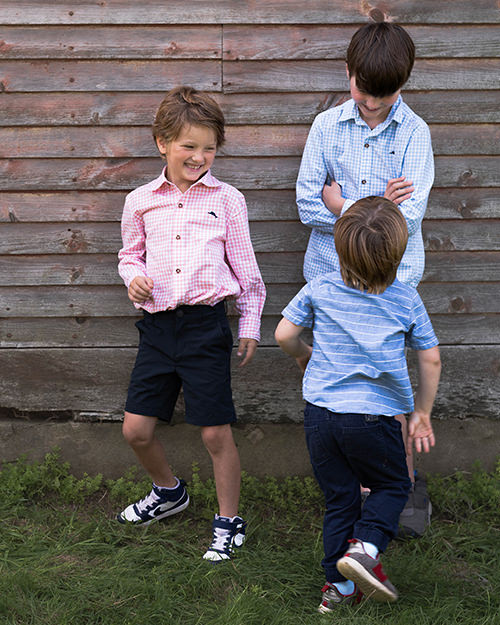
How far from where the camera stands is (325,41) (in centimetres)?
360

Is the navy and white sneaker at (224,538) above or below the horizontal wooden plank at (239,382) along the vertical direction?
below

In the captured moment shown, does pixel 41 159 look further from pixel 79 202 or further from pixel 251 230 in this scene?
pixel 251 230

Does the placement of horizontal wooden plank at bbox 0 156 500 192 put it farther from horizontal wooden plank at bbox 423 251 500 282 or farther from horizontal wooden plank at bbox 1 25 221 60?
horizontal wooden plank at bbox 1 25 221 60

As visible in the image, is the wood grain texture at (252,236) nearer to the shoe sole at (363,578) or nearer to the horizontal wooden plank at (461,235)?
the horizontal wooden plank at (461,235)

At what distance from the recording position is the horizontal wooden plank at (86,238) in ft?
12.6

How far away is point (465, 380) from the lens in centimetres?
402

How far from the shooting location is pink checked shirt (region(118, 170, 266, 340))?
10.6ft

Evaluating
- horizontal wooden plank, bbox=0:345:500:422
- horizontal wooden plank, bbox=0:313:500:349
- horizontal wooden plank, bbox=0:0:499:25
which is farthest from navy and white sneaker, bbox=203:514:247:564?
horizontal wooden plank, bbox=0:0:499:25

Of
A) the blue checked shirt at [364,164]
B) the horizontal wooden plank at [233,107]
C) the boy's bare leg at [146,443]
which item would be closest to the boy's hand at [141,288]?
the boy's bare leg at [146,443]

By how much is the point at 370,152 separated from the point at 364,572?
72.8 inches

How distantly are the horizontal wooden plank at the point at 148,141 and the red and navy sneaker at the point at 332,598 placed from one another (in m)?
2.13

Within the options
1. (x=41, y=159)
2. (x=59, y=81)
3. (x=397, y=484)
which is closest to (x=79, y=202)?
(x=41, y=159)

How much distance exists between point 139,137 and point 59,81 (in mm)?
488

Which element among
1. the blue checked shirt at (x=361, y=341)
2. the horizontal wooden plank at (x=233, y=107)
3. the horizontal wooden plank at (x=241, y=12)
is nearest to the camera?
the blue checked shirt at (x=361, y=341)
